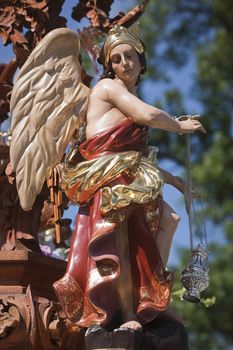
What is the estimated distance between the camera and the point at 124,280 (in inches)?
177

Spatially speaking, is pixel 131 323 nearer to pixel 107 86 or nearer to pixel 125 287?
pixel 125 287

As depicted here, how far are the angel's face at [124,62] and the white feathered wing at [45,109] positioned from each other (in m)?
0.16

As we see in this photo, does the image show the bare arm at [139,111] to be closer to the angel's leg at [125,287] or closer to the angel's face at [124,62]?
the angel's face at [124,62]

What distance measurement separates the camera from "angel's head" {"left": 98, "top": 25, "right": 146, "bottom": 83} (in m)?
4.82

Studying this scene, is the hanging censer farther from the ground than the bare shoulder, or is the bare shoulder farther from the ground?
the bare shoulder

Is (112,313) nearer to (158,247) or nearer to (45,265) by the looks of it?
(158,247)

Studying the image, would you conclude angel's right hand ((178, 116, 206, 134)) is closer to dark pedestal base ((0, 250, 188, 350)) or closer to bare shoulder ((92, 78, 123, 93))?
bare shoulder ((92, 78, 123, 93))

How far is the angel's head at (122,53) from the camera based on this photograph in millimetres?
4820

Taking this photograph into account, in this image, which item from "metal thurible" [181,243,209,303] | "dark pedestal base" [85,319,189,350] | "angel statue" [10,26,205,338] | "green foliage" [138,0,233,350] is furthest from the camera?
"green foliage" [138,0,233,350]

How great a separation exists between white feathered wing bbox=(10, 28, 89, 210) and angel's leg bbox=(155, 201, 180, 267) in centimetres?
51

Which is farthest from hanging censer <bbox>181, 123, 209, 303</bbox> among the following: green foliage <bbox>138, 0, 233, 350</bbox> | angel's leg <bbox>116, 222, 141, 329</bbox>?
green foliage <bbox>138, 0, 233, 350</bbox>

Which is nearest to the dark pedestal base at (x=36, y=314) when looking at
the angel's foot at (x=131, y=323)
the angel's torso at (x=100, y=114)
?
the angel's foot at (x=131, y=323)

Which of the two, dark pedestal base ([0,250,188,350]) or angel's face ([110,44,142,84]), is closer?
dark pedestal base ([0,250,188,350])

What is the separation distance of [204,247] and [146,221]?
312 millimetres
